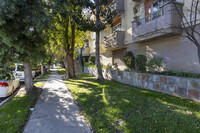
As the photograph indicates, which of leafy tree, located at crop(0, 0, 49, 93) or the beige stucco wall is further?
the beige stucco wall

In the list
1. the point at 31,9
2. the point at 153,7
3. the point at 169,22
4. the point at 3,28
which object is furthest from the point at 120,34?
the point at 3,28

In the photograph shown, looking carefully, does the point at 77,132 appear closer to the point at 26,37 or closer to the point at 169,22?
the point at 26,37

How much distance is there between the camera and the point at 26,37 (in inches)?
211

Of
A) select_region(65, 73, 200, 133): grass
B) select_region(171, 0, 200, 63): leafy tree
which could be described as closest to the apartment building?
select_region(171, 0, 200, 63): leafy tree

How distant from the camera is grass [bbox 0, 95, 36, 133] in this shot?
10.1 ft

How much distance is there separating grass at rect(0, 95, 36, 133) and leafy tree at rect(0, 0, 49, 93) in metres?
2.26

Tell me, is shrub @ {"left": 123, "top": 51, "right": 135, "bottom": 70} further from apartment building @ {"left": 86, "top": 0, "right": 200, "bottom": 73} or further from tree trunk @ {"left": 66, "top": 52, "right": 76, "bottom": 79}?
tree trunk @ {"left": 66, "top": 52, "right": 76, "bottom": 79}

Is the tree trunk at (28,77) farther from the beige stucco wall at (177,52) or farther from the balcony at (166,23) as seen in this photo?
the beige stucco wall at (177,52)

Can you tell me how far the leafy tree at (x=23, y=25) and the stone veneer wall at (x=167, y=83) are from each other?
5500 mm

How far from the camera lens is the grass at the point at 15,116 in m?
3.08

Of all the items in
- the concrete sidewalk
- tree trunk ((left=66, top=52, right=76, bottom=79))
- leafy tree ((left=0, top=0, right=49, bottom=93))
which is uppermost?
leafy tree ((left=0, top=0, right=49, bottom=93))

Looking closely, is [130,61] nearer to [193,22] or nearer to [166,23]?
[166,23]

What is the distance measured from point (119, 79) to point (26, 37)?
249 inches

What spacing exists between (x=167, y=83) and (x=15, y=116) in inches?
242
